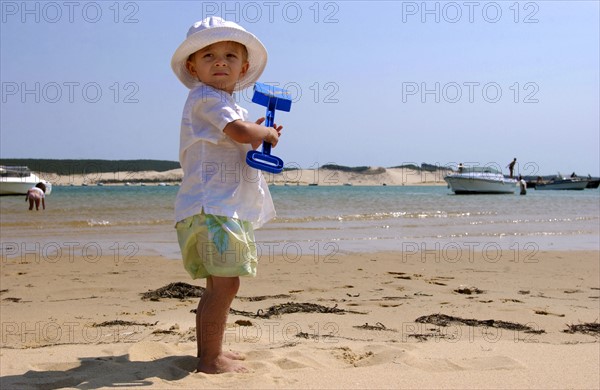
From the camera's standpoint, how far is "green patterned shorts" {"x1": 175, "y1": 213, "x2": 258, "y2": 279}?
9.14 ft

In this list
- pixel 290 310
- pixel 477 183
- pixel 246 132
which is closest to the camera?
pixel 246 132

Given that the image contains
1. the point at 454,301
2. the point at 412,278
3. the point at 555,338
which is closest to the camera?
the point at 555,338

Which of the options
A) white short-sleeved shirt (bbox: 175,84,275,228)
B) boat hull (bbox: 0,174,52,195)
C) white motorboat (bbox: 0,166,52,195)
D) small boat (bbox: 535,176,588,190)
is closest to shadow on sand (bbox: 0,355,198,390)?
white short-sleeved shirt (bbox: 175,84,275,228)

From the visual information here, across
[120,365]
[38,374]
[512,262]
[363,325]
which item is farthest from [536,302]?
[38,374]

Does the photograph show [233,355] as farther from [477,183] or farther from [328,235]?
[477,183]

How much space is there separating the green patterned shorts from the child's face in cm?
64

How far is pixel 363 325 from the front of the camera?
12.9 feet

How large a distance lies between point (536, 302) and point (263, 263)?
329 cm

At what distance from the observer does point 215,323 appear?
9.58 ft

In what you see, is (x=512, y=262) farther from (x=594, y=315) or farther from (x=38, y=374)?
(x=38, y=374)

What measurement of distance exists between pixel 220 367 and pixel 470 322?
1.85 m

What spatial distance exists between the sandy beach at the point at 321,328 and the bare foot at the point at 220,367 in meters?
0.06

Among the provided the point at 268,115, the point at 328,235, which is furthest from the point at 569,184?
the point at 268,115

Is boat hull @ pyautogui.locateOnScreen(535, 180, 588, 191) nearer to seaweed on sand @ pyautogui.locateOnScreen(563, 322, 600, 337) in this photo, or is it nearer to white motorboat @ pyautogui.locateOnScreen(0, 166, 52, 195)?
white motorboat @ pyautogui.locateOnScreen(0, 166, 52, 195)
